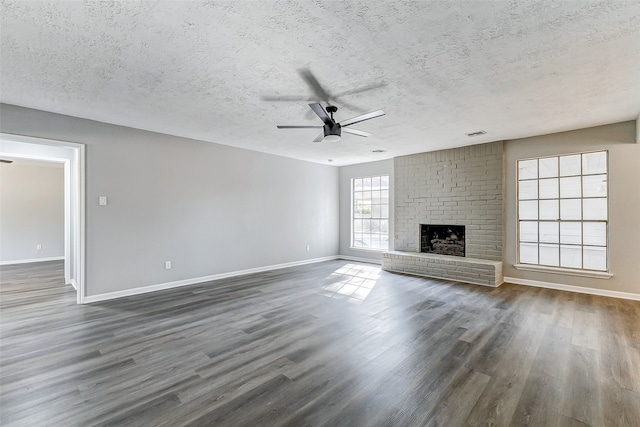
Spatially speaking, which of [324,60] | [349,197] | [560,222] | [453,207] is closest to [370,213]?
[349,197]

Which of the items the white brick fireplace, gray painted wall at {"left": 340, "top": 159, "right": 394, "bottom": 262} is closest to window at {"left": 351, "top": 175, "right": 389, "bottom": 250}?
gray painted wall at {"left": 340, "top": 159, "right": 394, "bottom": 262}

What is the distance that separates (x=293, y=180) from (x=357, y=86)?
420 cm

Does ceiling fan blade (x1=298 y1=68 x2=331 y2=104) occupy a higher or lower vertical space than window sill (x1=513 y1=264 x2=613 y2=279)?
higher

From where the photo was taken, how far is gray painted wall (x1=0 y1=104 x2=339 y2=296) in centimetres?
426

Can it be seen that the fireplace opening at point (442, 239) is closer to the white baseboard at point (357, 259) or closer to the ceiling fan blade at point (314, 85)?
the white baseboard at point (357, 259)

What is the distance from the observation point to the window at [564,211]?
4.61 metres

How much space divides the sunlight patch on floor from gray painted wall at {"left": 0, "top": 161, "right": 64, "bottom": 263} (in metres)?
8.46

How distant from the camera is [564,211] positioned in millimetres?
4969

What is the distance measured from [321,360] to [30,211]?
991cm

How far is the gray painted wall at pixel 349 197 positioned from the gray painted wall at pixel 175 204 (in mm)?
1292

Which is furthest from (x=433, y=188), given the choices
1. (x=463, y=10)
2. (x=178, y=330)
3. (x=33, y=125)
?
(x=33, y=125)

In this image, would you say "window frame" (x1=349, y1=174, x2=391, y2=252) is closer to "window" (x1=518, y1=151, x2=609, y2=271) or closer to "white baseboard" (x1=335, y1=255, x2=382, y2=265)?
"white baseboard" (x1=335, y1=255, x2=382, y2=265)

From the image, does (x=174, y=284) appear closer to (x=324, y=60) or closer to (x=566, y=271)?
(x=324, y=60)

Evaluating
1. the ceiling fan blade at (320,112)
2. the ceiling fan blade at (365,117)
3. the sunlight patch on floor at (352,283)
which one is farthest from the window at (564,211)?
the ceiling fan blade at (320,112)
